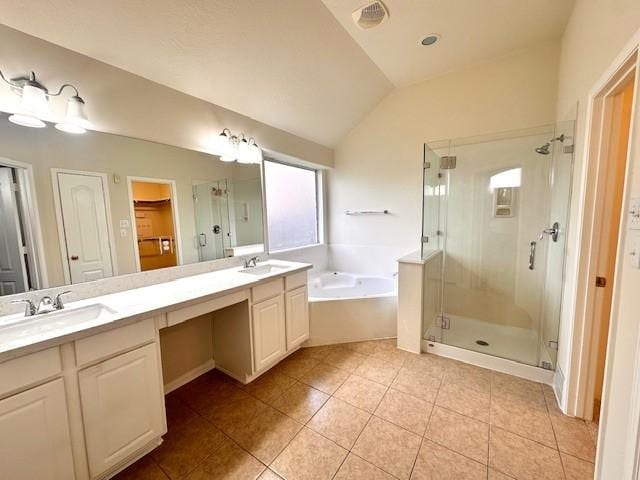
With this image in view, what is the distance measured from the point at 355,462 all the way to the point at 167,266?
1748mm

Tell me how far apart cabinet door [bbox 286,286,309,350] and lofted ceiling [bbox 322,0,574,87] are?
2222mm

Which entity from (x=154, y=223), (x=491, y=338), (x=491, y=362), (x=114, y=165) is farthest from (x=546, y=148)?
(x=114, y=165)

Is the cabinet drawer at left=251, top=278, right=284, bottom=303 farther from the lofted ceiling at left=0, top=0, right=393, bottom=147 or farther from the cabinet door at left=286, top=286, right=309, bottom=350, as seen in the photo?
the lofted ceiling at left=0, top=0, right=393, bottom=147

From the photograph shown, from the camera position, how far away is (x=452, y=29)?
2.12m

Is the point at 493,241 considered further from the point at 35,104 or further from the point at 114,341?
the point at 35,104

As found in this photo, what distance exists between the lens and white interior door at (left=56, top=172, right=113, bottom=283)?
4.79 ft

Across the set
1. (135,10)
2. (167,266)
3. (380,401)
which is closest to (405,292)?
(380,401)

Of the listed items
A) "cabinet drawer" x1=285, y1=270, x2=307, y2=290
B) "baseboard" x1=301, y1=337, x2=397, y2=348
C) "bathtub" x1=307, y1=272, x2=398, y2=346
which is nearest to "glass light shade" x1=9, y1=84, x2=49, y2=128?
"cabinet drawer" x1=285, y1=270, x2=307, y2=290

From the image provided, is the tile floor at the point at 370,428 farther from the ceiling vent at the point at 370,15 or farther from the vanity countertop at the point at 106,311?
the ceiling vent at the point at 370,15

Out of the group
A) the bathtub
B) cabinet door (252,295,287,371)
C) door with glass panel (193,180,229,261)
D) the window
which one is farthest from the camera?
the window

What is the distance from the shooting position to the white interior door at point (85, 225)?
4.79ft

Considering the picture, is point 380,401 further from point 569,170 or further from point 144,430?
point 569,170

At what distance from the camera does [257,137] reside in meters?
2.55

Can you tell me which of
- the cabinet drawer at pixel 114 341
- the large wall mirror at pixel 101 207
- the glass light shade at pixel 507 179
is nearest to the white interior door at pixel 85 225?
the large wall mirror at pixel 101 207
